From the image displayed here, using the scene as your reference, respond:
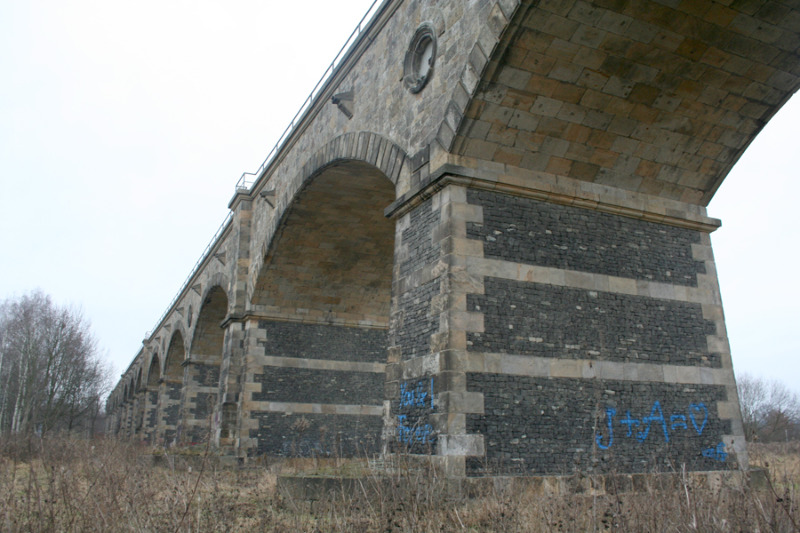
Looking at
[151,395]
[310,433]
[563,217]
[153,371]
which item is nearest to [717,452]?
[563,217]

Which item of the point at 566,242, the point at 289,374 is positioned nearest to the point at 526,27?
the point at 566,242

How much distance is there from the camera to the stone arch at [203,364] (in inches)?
1035

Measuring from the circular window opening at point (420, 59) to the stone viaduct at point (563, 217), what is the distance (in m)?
0.04

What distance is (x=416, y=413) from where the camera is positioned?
352 inches

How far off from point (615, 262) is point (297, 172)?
8817 millimetres

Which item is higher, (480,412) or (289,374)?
(289,374)

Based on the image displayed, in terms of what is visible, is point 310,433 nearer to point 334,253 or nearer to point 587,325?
point 334,253

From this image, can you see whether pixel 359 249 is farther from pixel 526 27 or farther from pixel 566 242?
pixel 526 27

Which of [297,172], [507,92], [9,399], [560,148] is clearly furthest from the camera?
[9,399]

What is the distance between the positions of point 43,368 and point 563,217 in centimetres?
2797

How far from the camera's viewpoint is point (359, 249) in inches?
712

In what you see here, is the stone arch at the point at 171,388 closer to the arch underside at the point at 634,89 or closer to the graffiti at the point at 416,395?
the graffiti at the point at 416,395

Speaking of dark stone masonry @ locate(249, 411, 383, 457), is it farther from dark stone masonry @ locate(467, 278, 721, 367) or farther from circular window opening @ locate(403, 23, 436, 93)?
circular window opening @ locate(403, 23, 436, 93)

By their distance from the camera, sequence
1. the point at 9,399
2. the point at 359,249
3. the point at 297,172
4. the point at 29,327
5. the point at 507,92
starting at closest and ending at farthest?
the point at 507,92 → the point at 297,172 → the point at 359,249 → the point at 29,327 → the point at 9,399
